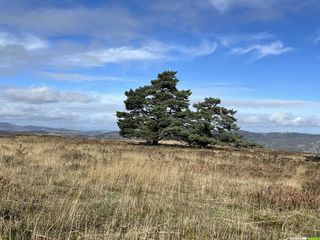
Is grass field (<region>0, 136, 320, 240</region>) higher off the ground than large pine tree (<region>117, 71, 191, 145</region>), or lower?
lower

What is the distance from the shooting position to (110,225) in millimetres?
5871

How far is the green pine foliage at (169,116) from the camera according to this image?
41656mm

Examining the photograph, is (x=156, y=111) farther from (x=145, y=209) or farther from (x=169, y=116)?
(x=145, y=209)

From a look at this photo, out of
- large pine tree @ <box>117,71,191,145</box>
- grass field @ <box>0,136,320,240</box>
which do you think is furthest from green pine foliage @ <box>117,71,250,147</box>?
grass field @ <box>0,136,320,240</box>

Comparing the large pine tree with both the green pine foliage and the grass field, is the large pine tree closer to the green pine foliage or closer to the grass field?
the green pine foliage

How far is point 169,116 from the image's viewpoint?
42.4 m

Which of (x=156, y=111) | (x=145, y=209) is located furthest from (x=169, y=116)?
(x=145, y=209)

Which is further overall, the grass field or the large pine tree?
the large pine tree

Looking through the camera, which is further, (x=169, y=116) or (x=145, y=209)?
(x=169, y=116)

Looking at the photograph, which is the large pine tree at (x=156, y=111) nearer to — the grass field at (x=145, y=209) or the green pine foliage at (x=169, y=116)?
the green pine foliage at (x=169, y=116)

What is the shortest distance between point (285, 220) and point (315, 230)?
23.4 inches

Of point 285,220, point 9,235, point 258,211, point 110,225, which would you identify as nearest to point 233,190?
point 258,211

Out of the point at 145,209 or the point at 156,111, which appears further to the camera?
the point at 156,111

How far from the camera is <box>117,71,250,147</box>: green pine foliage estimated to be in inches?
1640
